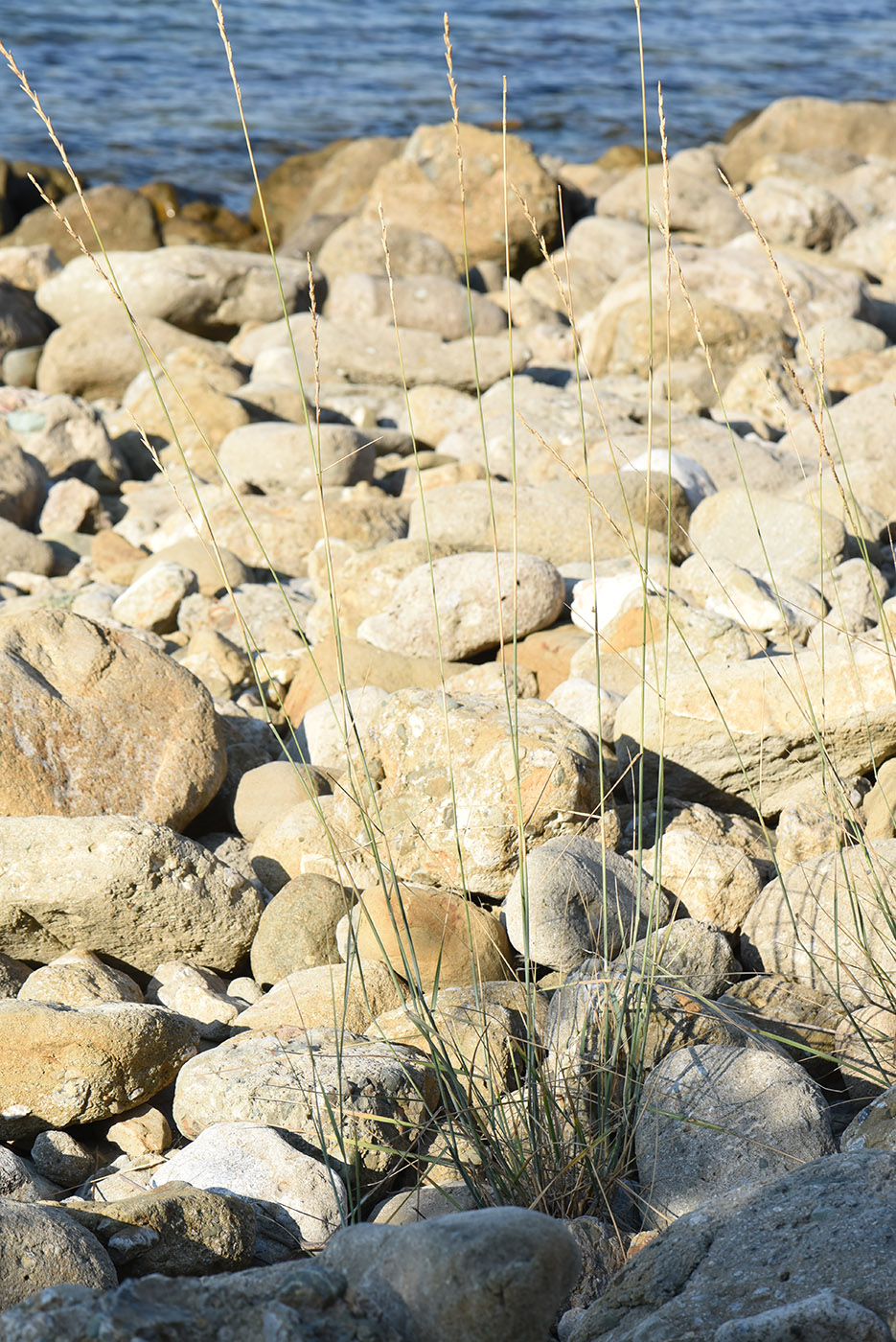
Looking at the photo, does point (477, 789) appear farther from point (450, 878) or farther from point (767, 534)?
point (767, 534)

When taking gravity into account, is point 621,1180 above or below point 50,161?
below

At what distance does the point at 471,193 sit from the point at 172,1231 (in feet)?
33.1

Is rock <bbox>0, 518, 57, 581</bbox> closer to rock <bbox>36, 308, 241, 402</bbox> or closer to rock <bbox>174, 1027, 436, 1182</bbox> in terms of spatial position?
rock <bbox>36, 308, 241, 402</bbox>

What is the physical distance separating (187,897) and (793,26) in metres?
26.3

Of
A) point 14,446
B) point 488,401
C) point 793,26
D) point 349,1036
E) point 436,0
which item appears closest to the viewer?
point 349,1036

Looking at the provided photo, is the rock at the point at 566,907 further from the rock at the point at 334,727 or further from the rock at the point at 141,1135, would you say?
the rock at the point at 334,727

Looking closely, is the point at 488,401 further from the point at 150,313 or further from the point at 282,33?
the point at 282,33

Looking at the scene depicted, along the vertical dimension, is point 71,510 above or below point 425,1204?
below

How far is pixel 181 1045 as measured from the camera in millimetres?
2348

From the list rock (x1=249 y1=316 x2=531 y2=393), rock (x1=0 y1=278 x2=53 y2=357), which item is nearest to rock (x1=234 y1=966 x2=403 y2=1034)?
rock (x1=249 y1=316 x2=531 y2=393)

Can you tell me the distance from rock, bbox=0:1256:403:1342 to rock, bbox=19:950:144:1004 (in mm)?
1456

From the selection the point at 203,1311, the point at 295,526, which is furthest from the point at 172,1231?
the point at 295,526

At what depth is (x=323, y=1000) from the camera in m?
2.49

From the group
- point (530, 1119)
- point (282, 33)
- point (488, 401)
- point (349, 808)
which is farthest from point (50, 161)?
point (530, 1119)
